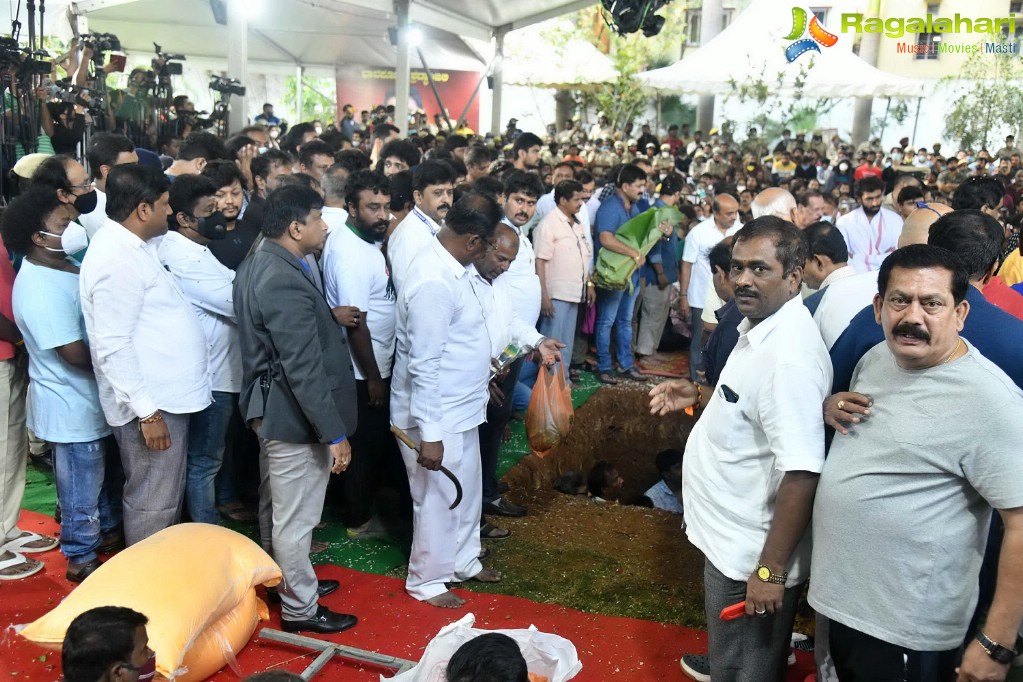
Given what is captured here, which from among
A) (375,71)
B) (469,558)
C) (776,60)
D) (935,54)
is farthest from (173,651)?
(935,54)

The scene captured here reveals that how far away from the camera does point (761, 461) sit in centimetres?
263

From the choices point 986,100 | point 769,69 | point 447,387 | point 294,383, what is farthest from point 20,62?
point 986,100

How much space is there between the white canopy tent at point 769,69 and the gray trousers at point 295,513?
15.9m

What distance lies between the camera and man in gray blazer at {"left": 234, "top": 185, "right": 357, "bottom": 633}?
338 centimetres

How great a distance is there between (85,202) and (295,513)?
5.55ft

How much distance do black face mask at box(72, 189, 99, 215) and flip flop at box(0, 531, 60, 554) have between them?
1.54 meters

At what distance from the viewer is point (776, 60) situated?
722 inches

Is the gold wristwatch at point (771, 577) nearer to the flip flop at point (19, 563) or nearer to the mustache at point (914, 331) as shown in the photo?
the mustache at point (914, 331)

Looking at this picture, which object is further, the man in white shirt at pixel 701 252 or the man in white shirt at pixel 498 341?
the man in white shirt at pixel 701 252

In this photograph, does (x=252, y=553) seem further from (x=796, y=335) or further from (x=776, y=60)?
(x=776, y=60)

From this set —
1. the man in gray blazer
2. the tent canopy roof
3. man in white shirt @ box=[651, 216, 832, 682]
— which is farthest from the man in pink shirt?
the tent canopy roof

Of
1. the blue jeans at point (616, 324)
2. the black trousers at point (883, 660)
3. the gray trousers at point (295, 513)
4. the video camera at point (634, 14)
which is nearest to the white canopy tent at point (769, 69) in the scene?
the video camera at point (634, 14)

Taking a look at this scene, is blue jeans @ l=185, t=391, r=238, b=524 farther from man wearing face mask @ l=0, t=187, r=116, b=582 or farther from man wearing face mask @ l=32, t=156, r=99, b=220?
man wearing face mask @ l=32, t=156, r=99, b=220

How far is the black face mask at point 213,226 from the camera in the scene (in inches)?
165
